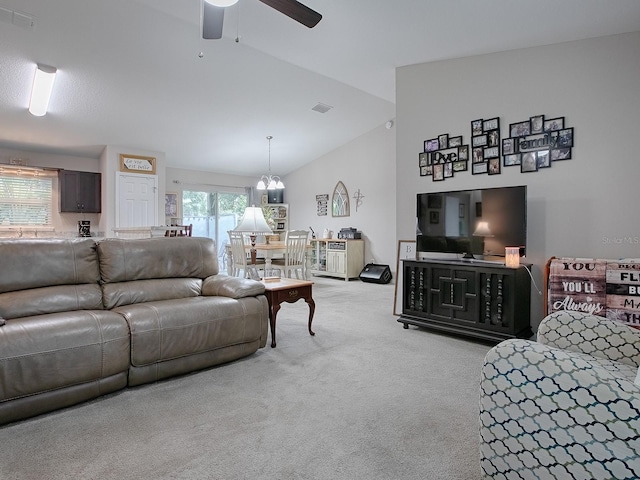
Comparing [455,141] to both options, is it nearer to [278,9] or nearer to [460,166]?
[460,166]

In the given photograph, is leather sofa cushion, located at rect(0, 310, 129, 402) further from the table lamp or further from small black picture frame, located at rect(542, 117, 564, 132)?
small black picture frame, located at rect(542, 117, 564, 132)

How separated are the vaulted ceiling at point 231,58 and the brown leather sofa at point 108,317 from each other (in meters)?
2.40

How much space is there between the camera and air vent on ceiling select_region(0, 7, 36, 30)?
10.9 feet

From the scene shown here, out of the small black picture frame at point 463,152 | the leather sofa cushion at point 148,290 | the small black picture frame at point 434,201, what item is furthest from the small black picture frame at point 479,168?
the leather sofa cushion at point 148,290

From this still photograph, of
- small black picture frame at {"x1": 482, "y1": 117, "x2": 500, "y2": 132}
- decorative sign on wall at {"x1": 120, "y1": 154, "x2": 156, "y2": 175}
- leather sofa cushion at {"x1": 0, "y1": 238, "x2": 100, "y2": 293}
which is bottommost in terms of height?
leather sofa cushion at {"x1": 0, "y1": 238, "x2": 100, "y2": 293}

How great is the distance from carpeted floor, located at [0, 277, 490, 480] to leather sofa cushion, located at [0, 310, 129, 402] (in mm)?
200

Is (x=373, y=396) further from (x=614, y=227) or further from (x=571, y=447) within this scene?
(x=614, y=227)

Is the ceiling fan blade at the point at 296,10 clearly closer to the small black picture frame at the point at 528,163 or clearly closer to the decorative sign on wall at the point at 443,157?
the decorative sign on wall at the point at 443,157

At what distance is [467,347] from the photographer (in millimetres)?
3256

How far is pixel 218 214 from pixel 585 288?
24.6 ft

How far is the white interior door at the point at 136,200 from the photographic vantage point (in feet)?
21.0

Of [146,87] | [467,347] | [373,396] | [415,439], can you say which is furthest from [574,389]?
[146,87]

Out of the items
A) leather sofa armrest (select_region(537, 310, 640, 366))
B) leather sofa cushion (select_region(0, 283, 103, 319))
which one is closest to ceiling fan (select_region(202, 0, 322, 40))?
leather sofa cushion (select_region(0, 283, 103, 319))

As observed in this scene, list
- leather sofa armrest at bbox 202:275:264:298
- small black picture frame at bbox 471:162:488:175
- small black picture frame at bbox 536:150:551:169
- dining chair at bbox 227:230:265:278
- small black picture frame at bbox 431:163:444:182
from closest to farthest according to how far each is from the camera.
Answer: leather sofa armrest at bbox 202:275:264:298 < small black picture frame at bbox 536:150:551:169 < small black picture frame at bbox 471:162:488:175 < small black picture frame at bbox 431:163:444:182 < dining chair at bbox 227:230:265:278
